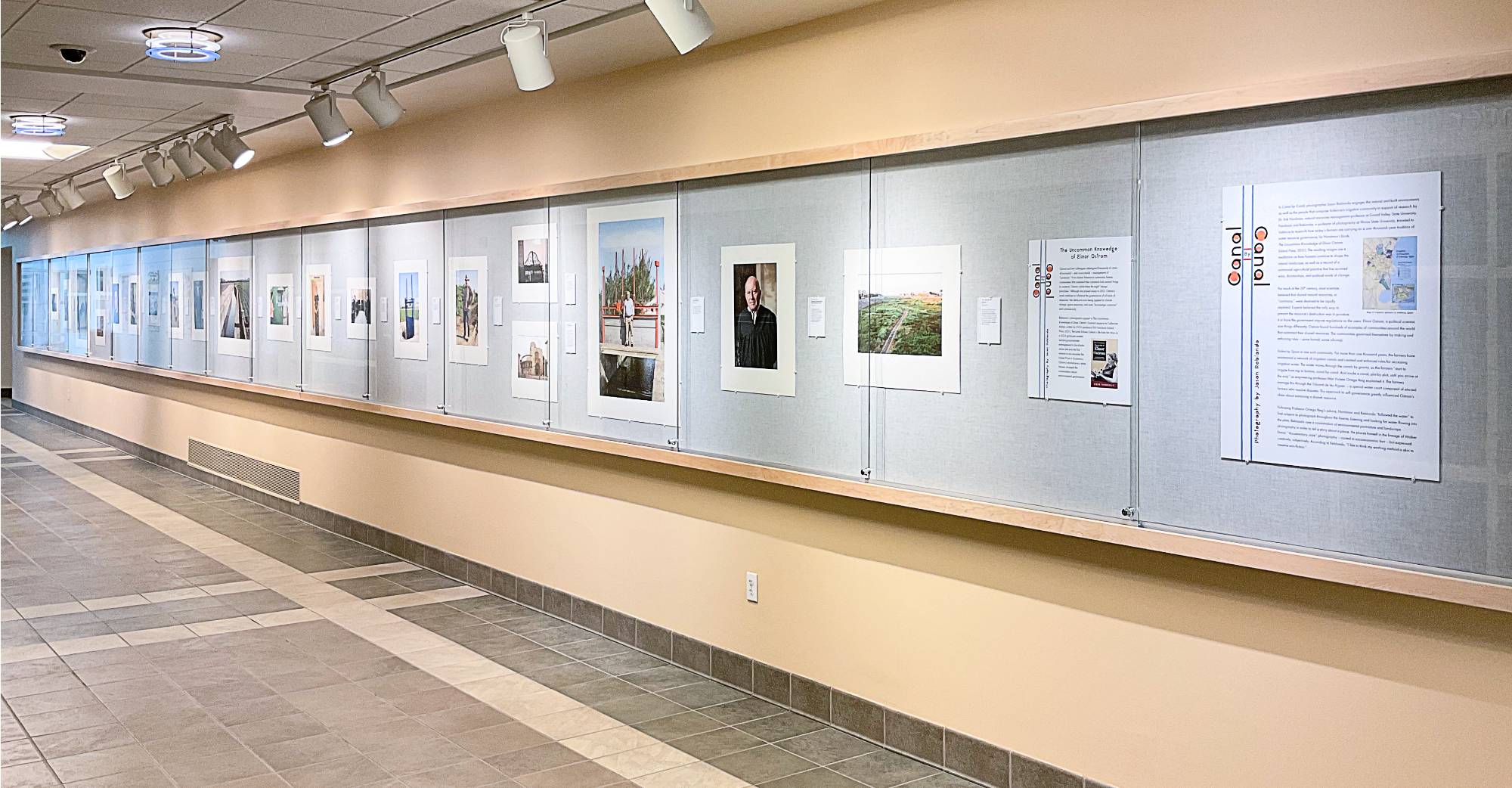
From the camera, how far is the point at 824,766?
4637 mm

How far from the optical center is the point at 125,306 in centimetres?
1411

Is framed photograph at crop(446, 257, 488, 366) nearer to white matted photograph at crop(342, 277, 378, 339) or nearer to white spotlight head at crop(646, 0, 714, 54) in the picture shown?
white matted photograph at crop(342, 277, 378, 339)

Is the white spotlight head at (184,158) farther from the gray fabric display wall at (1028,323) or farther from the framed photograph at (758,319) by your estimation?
the framed photograph at (758,319)

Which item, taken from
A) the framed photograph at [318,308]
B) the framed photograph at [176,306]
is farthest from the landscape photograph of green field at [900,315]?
the framed photograph at [176,306]

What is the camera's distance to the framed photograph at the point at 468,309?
24.4ft

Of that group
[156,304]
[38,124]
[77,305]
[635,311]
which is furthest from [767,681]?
[77,305]

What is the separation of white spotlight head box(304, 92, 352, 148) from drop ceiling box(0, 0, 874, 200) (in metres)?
0.11

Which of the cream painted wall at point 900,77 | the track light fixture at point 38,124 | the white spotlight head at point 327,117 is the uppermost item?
→ the track light fixture at point 38,124

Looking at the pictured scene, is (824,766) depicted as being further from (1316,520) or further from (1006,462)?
(1316,520)

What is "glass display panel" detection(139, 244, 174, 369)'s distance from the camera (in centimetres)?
1283

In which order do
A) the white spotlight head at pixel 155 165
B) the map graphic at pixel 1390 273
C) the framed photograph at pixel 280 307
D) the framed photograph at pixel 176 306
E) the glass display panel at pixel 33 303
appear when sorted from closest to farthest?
the map graphic at pixel 1390 273, the white spotlight head at pixel 155 165, the framed photograph at pixel 280 307, the framed photograph at pixel 176 306, the glass display panel at pixel 33 303

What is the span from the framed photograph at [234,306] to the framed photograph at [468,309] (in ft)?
13.0

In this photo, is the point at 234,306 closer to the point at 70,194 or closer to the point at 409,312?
the point at 70,194

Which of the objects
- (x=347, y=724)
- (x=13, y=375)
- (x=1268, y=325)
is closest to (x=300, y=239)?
(x=347, y=724)
